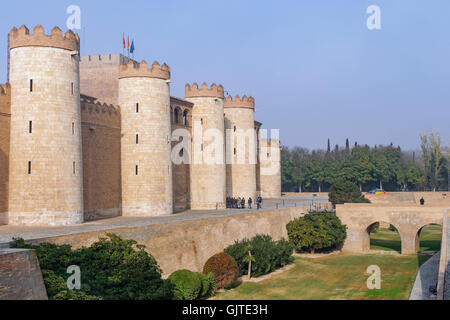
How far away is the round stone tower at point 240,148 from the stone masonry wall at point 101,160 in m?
15.2

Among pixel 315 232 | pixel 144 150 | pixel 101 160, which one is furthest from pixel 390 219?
pixel 101 160

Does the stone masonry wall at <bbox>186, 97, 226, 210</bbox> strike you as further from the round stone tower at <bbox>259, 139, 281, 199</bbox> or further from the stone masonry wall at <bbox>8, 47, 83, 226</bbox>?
the round stone tower at <bbox>259, 139, 281, 199</bbox>

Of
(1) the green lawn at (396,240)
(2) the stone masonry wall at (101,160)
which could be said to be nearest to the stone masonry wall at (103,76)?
(2) the stone masonry wall at (101,160)

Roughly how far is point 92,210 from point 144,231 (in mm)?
7213

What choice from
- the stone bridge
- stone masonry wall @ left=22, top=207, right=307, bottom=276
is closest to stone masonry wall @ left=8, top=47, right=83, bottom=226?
stone masonry wall @ left=22, top=207, right=307, bottom=276

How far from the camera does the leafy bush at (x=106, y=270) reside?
55.5ft

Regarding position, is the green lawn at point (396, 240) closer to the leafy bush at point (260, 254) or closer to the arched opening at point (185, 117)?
the leafy bush at point (260, 254)

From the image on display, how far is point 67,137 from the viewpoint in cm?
2553

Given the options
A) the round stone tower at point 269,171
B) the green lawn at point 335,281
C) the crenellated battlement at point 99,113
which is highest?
the crenellated battlement at point 99,113

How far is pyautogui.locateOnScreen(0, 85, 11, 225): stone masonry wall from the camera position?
24594 mm

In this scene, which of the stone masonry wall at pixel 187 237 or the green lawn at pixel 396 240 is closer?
the stone masonry wall at pixel 187 237

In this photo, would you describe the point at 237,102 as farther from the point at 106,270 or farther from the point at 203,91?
the point at 106,270

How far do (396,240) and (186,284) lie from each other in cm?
2991

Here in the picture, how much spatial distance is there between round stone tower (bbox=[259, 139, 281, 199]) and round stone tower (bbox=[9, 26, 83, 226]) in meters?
33.7
